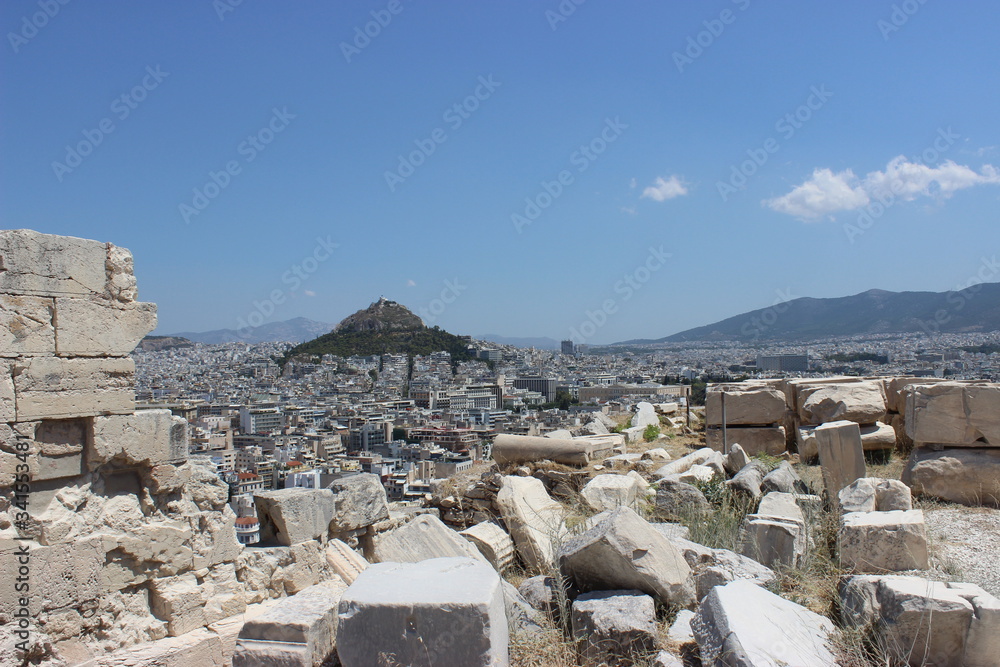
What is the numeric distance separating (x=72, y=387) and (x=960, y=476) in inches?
309

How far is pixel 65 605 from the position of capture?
3916 millimetres

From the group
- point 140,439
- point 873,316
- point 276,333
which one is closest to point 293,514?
point 140,439

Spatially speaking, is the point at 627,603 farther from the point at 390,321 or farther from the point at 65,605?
the point at 390,321

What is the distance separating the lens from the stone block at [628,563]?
409 cm

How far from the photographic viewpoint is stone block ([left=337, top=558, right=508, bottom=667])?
307 cm

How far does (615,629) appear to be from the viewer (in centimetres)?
359

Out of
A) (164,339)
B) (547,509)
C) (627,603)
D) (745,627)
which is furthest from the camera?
(164,339)

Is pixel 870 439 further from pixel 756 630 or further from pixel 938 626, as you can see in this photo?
pixel 756 630

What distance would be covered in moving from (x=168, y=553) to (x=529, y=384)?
79.9 m

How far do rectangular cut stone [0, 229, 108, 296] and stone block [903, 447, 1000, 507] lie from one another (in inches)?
300

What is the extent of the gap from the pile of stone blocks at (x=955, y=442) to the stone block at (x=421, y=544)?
4.81 m

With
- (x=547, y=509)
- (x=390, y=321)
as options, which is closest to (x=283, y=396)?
(x=390, y=321)

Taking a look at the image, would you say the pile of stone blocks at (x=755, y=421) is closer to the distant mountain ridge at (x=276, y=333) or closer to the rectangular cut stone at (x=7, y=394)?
the rectangular cut stone at (x=7, y=394)

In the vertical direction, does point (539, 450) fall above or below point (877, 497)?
below
